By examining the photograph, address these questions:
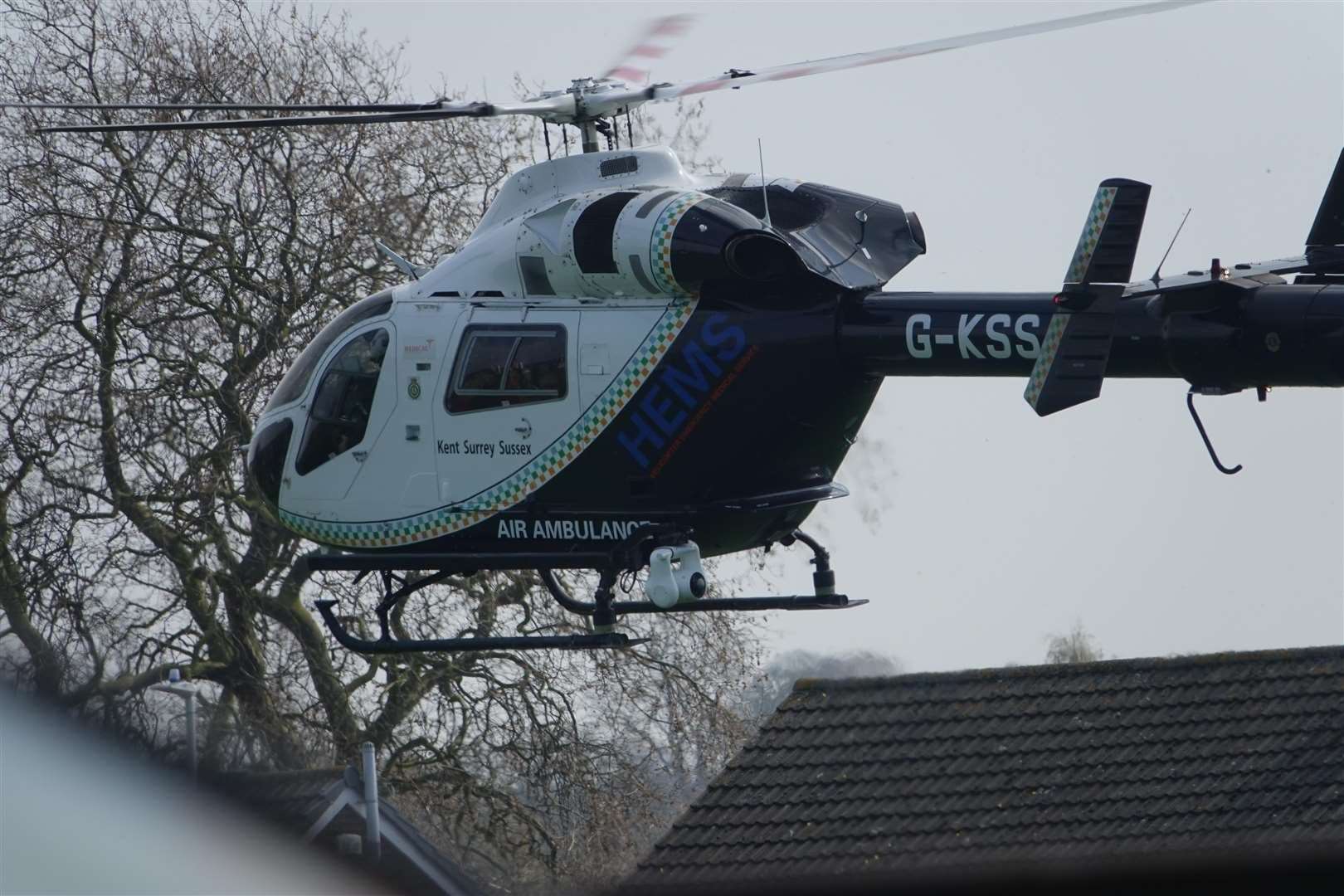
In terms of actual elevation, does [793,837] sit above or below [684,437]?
below

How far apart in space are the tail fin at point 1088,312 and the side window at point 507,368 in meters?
2.84

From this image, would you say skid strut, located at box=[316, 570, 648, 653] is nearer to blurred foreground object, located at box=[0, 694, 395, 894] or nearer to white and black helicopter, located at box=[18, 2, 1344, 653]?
white and black helicopter, located at box=[18, 2, 1344, 653]

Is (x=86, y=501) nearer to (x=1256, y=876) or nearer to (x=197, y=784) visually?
(x=1256, y=876)

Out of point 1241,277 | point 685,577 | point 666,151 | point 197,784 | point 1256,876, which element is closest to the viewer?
point 197,784

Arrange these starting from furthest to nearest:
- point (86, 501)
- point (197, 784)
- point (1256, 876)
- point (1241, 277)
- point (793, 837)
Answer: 1. point (86, 501)
2. point (793, 837)
3. point (1241, 277)
4. point (1256, 876)
5. point (197, 784)

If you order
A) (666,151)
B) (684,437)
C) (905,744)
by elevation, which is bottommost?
(905,744)

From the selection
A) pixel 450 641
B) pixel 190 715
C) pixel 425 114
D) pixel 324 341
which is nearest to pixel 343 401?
pixel 324 341

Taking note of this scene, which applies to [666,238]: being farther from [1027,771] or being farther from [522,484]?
[1027,771]

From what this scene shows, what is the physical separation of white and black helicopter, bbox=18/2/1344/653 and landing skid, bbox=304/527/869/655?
2 cm

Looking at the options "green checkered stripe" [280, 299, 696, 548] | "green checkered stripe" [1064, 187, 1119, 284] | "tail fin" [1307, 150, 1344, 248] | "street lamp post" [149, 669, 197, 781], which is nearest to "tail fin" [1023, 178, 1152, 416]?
"green checkered stripe" [1064, 187, 1119, 284]

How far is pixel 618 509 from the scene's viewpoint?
10930 millimetres

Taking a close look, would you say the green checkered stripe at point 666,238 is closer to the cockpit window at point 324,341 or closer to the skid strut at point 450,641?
the skid strut at point 450,641

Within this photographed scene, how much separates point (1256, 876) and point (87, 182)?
59.2 ft

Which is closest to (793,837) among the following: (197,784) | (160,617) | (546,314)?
(546,314)
